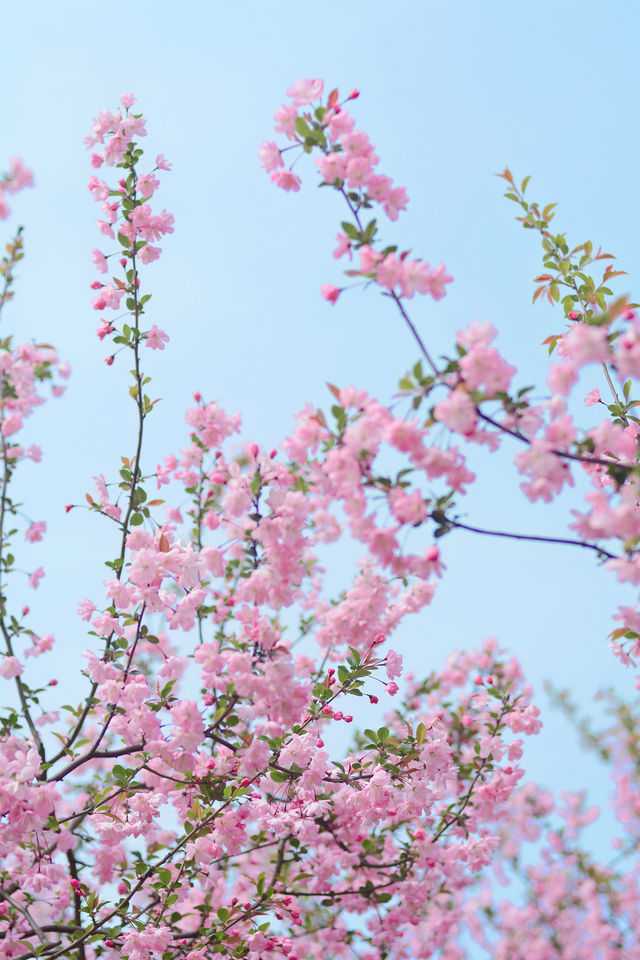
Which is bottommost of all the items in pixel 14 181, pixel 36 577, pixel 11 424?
pixel 36 577

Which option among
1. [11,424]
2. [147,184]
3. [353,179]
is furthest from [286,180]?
[11,424]

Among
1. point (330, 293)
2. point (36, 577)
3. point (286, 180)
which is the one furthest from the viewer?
point (36, 577)

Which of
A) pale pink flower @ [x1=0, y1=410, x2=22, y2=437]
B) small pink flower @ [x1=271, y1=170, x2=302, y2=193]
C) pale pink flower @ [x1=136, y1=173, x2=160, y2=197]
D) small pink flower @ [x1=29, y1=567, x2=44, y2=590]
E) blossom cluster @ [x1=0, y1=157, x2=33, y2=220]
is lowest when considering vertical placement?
small pink flower @ [x1=271, y1=170, x2=302, y2=193]

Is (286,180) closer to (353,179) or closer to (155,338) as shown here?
(353,179)

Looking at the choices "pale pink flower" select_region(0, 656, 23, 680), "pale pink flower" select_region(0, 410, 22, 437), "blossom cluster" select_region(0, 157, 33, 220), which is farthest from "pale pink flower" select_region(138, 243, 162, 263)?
"blossom cluster" select_region(0, 157, 33, 220)

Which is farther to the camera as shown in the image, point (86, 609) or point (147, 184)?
point (147, 184)

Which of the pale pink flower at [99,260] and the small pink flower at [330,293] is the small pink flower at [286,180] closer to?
the small pink flower at [330,293]

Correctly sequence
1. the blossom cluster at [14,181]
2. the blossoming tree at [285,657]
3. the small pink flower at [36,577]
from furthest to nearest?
the blossom cluster at [14,181] → the small pink flower at [36,577] → the blossoming tree at [285,657]

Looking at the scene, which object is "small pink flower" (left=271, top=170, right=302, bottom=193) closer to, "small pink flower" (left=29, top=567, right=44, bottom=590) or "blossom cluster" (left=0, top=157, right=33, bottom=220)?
"small pink flower" (left=29, top=567, right=44, bottom=590)

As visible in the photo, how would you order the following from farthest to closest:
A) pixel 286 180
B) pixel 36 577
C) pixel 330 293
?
pixel 36 577, pixel 286 180, pixel 330 293

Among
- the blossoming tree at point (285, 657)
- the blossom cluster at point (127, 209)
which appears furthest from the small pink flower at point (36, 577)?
the blossom cluster at point (127, 209)

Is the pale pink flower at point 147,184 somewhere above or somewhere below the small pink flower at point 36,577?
above

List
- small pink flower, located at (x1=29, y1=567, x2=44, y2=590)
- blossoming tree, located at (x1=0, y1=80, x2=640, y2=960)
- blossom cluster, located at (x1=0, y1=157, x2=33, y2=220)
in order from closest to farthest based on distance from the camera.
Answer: blossoming tree, located at (x1=0, y1=80, x2=640, y2=960)
small pink flower, located at (x1=29, y1=567, x2=44, y2=590)
blossom cluster, located at (x1=0, y1=157, x2=33, y2=220)

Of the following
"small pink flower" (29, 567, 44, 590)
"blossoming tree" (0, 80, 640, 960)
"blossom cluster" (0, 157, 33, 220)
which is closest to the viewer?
"blossoming tree" (0, 80, 640, 960)
